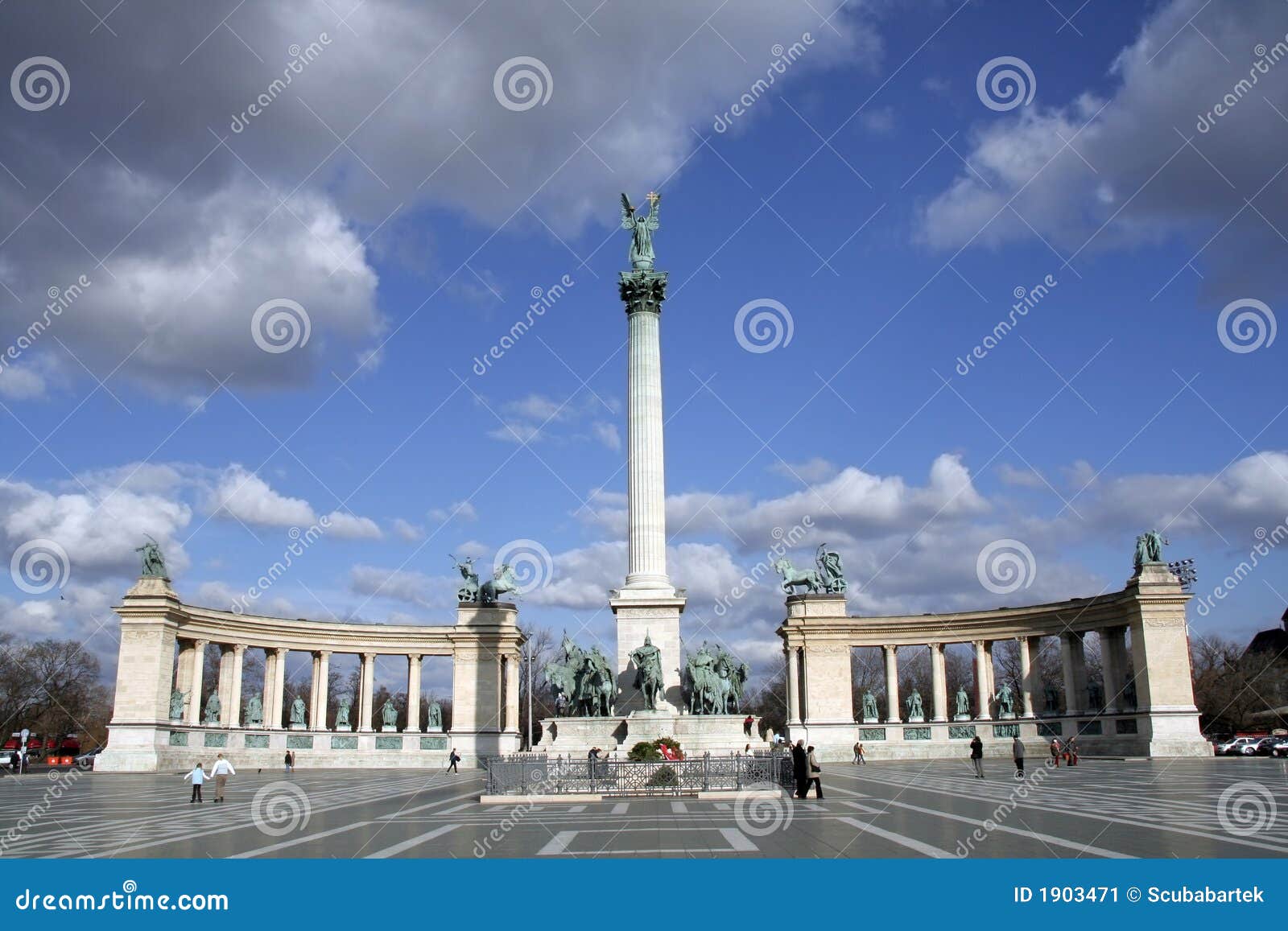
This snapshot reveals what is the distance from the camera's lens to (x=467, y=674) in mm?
70500

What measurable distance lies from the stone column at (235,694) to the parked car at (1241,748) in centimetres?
6190

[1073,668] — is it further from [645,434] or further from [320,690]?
[320,690]

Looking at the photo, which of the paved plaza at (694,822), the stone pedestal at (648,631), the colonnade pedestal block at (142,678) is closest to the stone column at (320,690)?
the colonnade pedestal block at (142,678)

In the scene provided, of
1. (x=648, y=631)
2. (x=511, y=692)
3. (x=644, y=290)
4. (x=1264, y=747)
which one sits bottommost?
(x=1264, y=747)

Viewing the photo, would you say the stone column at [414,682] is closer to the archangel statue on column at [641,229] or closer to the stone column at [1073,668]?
the archangel statue on column at [641,229]

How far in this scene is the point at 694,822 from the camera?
2136 cm

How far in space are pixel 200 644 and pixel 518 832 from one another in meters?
51.6

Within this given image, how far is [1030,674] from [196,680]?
53.6 m

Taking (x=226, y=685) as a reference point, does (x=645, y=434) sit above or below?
above

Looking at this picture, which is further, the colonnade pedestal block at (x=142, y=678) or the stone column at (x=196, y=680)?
the stone column at (x=196, y=680)

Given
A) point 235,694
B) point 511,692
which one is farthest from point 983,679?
point 235,694

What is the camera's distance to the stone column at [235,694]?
63644 millimetres

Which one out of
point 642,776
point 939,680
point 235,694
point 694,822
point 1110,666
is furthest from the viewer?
point 939,680

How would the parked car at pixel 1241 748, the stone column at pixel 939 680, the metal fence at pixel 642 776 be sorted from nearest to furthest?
the metal fence at pixel 642 776, the parked car at pixel 1241 748, the stone column at pixel 939 680
